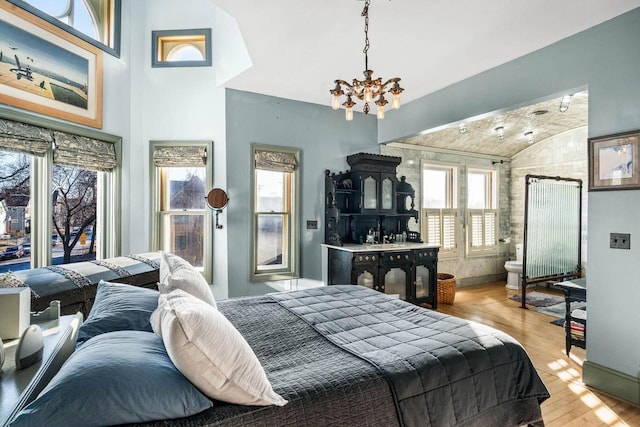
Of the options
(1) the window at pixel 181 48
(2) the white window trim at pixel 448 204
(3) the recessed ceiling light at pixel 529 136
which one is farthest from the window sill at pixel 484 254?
(1) the window at pixel 181 48

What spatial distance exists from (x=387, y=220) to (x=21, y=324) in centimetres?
427

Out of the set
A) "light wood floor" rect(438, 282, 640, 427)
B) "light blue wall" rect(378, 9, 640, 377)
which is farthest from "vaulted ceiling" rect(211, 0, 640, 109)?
"light wood floor" rect(438, 282, 640, 427)

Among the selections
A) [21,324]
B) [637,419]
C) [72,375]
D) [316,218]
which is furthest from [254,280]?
[637,419]

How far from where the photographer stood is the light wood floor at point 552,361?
2.21m

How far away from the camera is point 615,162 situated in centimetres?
245

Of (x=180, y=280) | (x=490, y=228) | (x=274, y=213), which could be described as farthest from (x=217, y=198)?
(x=490, y=228)

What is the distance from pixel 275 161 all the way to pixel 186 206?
1.21 m

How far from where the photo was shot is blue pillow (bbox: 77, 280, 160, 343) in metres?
1.41

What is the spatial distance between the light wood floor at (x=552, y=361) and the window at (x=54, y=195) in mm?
4185

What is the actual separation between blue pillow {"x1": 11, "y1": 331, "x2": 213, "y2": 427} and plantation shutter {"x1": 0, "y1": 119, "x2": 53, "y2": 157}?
2436 millimetres

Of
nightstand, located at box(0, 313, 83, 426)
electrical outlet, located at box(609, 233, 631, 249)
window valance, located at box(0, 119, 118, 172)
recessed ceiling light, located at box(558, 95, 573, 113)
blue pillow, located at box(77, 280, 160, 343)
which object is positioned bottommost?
nightstand, located at box(0, 313, 83, 426)

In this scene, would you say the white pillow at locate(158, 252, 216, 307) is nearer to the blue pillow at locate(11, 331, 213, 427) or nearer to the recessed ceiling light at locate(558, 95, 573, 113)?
the blue pillow at locate(11, 331, 213, 427)

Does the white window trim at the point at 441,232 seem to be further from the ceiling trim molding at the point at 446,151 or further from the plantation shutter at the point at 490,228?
the ceiling trim molding at the point at 446,151

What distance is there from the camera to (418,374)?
142cm
